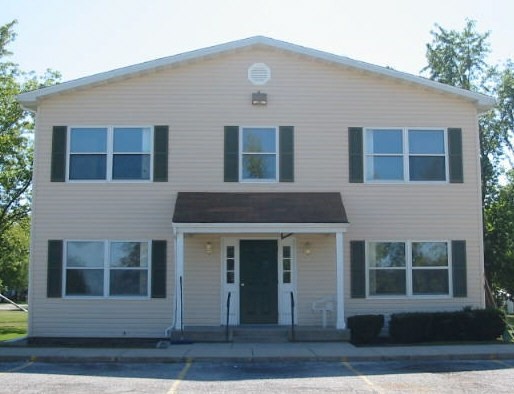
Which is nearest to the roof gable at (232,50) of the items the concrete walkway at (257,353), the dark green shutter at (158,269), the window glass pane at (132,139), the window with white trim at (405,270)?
the window glass pane at (132,139)

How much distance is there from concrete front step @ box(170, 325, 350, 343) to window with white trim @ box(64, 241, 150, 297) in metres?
2.06

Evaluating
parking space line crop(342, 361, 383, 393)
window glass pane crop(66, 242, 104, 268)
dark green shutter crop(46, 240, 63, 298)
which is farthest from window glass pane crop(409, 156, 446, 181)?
dark green shutter crop(46, 240, 63, 298)

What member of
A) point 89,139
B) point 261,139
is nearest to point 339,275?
point 261,139

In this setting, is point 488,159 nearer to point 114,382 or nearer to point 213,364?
point 213,364

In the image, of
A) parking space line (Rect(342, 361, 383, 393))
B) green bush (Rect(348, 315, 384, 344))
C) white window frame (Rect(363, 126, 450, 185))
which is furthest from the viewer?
Result: white window frame (Rect(363, 126, 450, 185))

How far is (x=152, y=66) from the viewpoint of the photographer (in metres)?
17.8

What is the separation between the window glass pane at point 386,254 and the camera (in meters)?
17.8

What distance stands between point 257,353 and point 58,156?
7703 mm

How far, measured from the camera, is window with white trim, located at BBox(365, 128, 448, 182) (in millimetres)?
17984

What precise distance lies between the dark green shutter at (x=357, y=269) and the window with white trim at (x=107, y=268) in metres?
5.18

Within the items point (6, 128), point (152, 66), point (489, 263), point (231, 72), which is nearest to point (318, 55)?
point (231, 72)

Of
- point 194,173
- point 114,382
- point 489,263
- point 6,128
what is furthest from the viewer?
point 489,263

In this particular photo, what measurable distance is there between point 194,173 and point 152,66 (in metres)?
2.97

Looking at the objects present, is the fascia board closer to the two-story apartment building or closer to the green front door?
the two-story apartment building
